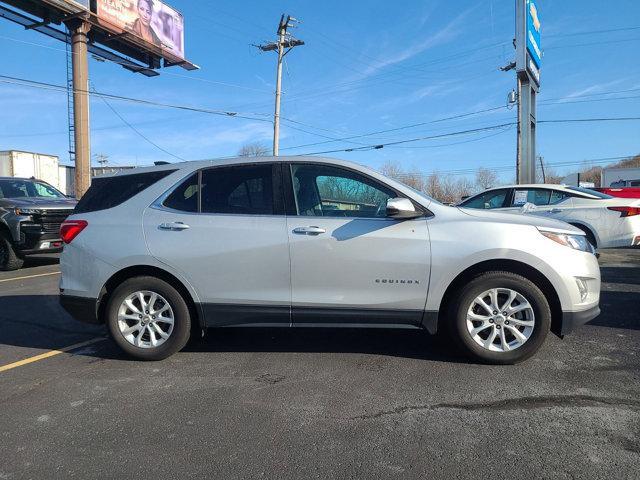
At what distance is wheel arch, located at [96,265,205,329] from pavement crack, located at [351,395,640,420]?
1896 millimetres

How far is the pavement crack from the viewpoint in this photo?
3.43 m

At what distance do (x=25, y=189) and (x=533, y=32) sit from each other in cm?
1885

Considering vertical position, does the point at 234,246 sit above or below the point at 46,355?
above

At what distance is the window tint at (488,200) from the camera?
10.1 metres

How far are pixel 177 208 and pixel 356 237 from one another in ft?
5.44

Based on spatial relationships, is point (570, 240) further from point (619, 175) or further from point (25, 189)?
point (619, 175)

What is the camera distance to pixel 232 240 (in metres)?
4.34

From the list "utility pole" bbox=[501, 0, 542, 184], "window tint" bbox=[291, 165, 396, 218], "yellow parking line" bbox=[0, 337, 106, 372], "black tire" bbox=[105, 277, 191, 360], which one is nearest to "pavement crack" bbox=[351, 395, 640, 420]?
"window tint" bbox=[291, 165, 396, 218]

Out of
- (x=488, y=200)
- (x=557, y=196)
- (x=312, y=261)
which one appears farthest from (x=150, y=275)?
(x=557, y=196)

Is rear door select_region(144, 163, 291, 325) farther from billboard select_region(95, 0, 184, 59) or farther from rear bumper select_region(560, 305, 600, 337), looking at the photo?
billboard select_region(95, 0, 184, 59)

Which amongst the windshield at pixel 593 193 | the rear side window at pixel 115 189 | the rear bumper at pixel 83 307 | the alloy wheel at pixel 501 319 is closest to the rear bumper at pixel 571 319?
the alloy wheel at pixel 501 319

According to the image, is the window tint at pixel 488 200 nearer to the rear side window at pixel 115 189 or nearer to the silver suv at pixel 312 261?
the silver suv at pixel 312 261

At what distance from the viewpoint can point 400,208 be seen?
13.4 ft

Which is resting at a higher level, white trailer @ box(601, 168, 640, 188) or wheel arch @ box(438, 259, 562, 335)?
white trailer @ box(601, 168, 640, 188)
